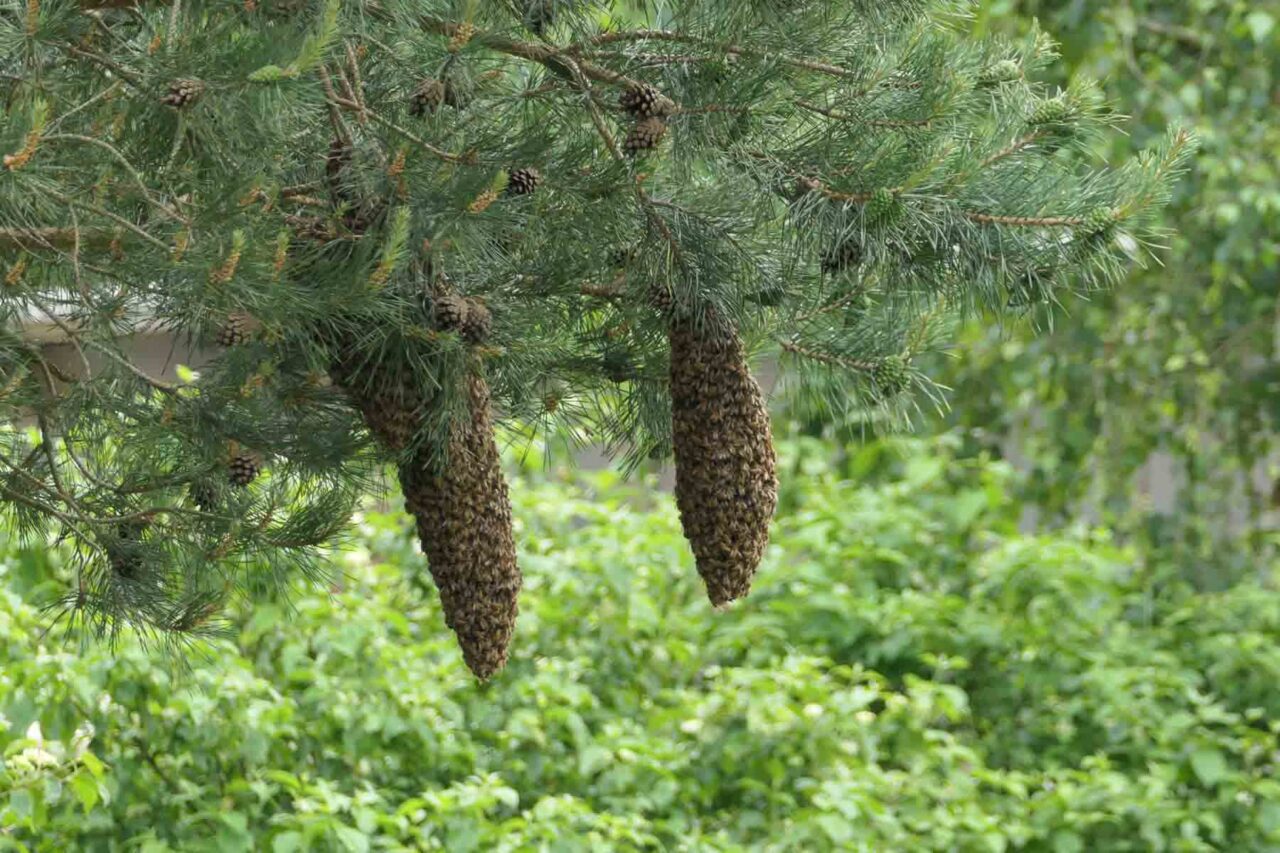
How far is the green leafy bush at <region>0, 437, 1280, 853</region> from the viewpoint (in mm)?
2945

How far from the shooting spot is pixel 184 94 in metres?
1.32

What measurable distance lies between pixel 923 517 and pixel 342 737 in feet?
5.56

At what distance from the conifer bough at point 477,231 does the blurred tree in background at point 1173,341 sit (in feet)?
9.51

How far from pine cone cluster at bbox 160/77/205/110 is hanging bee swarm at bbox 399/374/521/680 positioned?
0.46 m

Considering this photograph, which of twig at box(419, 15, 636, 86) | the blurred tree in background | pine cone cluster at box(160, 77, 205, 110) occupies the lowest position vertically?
pine cone cluster at box(160, 77, 205, 110)

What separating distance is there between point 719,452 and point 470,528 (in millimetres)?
244

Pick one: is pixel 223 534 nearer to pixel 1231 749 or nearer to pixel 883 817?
pixel 883 817

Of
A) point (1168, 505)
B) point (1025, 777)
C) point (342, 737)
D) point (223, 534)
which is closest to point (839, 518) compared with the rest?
point (1025, 777)

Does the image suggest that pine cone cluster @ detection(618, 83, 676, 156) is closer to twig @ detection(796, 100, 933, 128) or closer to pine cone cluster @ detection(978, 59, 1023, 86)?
twig @ detection(796, 100, 933, 128)

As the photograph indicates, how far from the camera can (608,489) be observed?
4.41m

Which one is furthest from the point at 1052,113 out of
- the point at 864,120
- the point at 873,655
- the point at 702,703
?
the point at 873,655

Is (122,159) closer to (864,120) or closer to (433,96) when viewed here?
(433,96)

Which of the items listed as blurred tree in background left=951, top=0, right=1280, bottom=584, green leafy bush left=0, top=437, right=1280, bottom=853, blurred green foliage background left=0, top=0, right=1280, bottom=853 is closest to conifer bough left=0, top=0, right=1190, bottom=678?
green leafy bush left=0, top=437, right=1280, bottom=853

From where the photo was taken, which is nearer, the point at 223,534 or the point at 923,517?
the point at 223,534
